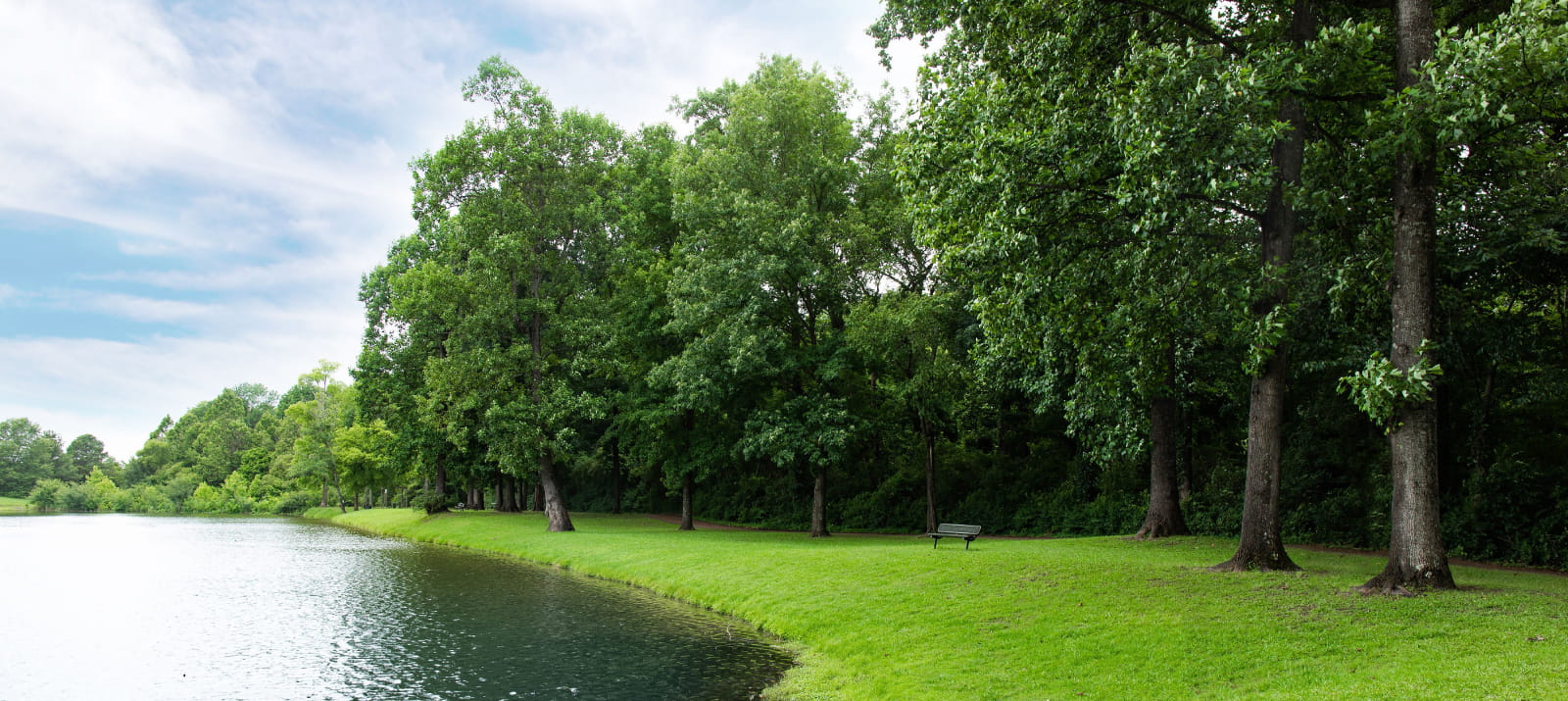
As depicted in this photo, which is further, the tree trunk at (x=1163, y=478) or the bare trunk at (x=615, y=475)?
the bare trunk at (x=615, y=475)

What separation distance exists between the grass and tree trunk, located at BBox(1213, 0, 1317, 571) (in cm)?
83

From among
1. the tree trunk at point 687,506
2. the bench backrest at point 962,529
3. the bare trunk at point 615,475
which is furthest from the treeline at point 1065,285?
the bench backrest at point 962,529

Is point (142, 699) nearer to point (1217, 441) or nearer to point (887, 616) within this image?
point (887, 616)

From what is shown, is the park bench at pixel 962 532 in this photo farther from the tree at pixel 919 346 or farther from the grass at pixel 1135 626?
the tree at pixel 919 346

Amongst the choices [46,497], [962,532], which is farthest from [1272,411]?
[46,497]

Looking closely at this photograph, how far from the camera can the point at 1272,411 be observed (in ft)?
49.5

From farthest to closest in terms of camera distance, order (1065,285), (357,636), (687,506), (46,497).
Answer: (46,497)
(687,506)
(357,636)
(1065,285)

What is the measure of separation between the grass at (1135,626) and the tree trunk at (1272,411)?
32.6 inches

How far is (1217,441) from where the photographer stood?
1169 inches

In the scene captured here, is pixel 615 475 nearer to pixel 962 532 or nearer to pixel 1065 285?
pixel 962 532

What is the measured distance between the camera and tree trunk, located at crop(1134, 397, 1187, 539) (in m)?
23.7

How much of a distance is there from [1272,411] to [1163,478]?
9.45m

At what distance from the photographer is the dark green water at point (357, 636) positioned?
12.5 meters

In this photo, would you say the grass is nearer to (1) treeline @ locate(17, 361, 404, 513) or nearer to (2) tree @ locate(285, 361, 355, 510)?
(1) treeline @ locate(17, 361, 404, 513)
